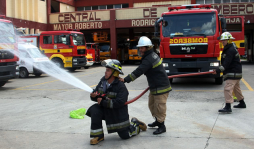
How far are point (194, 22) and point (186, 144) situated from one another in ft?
24.4

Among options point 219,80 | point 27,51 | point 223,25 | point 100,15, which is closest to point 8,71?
point 27,51

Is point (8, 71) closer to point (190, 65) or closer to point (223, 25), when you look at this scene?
point (190, 65)

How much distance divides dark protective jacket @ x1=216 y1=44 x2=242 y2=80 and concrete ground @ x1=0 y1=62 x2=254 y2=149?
34.9 inches

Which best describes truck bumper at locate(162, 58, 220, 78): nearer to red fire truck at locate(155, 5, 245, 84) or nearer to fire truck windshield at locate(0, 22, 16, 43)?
red fire truck at locate(155, 5, 245, 84)

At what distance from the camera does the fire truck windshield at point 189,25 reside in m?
11.3

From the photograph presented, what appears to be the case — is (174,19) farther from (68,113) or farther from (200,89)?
(68,113)

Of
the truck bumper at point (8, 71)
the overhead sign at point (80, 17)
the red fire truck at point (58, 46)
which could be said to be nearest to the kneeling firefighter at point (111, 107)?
the truck bumper at point (8, 71)

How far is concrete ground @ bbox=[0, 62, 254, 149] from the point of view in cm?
489

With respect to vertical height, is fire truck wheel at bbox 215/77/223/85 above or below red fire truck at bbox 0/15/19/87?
below

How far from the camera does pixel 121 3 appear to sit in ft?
116

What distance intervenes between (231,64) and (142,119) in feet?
8.28

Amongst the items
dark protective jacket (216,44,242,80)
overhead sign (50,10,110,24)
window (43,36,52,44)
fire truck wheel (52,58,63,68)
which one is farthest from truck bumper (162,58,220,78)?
overhead sign (50,10,110,24)

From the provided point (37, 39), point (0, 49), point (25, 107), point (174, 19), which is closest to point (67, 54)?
point (37, 39)

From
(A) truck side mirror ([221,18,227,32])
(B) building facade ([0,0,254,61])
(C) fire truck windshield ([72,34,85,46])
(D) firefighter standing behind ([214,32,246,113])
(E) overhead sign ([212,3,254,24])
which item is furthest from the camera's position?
(E) overhead sign ([212,3,254,24])
